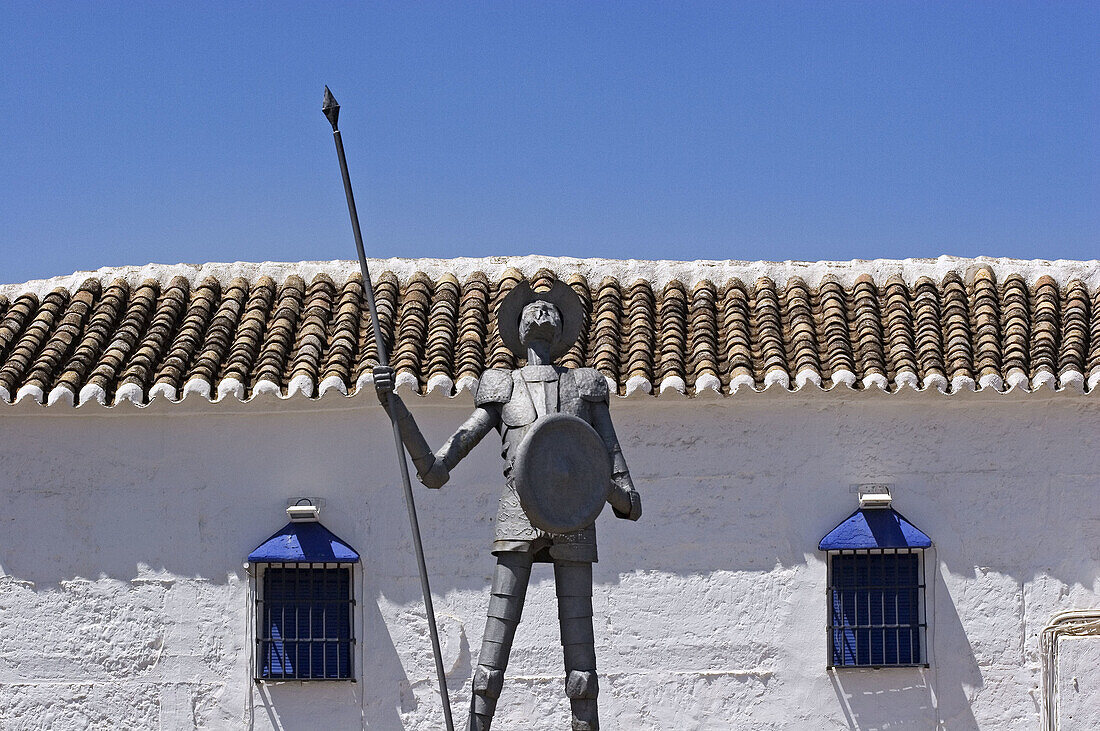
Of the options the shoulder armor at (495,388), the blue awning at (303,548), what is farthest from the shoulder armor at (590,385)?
the blue awning at (303,548)

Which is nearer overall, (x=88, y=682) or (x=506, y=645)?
(x=506, y=645)

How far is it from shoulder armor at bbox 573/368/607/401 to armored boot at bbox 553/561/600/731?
2.46 ft

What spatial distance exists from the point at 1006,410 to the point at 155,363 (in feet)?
18.7

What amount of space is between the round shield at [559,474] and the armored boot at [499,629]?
0.26 meters

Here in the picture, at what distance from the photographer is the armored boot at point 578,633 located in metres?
7.41

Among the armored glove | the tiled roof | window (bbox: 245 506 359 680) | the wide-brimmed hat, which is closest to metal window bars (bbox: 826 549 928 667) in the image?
the tiled roof

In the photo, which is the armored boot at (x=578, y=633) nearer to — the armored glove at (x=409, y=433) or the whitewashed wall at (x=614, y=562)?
the armored glove at (x=409, y=433)

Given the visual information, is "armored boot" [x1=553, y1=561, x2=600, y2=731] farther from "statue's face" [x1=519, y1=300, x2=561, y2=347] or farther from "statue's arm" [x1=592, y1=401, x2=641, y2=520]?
"statue's face" [x1=519, y1=300, x2=561, y2=347]

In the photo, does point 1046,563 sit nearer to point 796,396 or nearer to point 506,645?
point 796,396

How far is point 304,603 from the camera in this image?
37.1ft

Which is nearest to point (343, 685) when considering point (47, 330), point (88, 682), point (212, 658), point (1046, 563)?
point (212, 658)

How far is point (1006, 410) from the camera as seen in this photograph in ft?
37.0

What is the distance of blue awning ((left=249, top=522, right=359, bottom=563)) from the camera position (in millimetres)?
11117

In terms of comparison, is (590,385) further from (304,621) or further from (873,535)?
(304,621)
